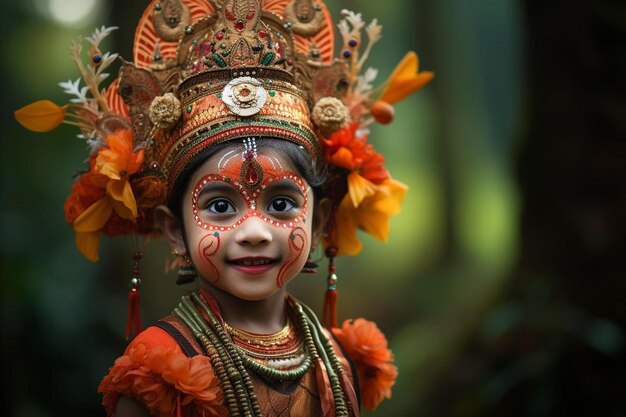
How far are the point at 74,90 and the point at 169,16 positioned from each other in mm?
402

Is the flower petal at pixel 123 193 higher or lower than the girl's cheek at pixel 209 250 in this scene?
higher

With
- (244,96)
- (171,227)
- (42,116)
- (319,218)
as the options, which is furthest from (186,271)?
(42,116)

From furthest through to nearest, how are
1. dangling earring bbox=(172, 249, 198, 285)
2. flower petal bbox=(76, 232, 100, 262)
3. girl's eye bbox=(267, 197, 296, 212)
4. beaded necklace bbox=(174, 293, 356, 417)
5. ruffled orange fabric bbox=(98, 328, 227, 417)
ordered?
flower petal bbox=(76, 232, 100, 262), dangling earring bbox=(172, 249, 198, 285), girl's eye bbox=(267, 197, 296, 212), beaded necklace bbox=(174, 293, 356, 417), ruffled orange fabric bbox=(98, 328, 227, 417)

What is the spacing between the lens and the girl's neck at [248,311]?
110 inches

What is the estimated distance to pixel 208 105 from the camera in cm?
272

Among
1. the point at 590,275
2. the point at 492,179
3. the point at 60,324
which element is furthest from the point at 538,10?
the point at 60,324

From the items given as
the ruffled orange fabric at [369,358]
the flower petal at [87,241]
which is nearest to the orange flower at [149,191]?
the flower petal at [87,241]

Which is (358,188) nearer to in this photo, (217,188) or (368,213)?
(368,213)

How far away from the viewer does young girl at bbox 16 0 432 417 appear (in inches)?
104

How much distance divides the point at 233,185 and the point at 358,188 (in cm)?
49

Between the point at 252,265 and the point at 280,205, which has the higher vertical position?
the point at 280,205

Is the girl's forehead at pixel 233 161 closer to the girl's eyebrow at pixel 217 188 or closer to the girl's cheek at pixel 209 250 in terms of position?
the girl's eyebrow at pixel 217 188

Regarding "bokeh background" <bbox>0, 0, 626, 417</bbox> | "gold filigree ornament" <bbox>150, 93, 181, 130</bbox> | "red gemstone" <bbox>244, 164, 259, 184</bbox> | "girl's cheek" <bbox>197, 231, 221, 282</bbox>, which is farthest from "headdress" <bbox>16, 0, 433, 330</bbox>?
"bokeh background" <bbox>0, 0, 626, 417</bbox>

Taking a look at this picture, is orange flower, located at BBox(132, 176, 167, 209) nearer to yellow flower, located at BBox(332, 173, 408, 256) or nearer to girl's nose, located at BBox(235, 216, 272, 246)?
girl's nose, located at BBox(235, 216, 272, 246)
